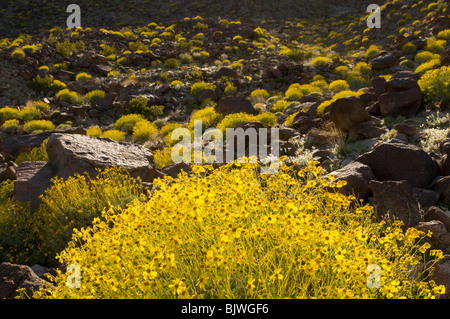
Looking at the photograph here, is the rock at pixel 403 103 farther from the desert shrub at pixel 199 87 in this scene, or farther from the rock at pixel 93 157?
the desert shrub at pixel 199 87

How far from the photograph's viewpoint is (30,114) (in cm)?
1422

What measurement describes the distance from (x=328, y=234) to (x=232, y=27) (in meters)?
30.1

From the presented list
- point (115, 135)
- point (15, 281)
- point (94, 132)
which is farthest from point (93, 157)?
point (94, 132)

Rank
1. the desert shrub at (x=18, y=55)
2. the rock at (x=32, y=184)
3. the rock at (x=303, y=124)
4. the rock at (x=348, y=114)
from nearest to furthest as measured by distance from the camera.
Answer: the rock at (x=32, y=184), the rock at (x=348, y=114), the rock at (x=303, y=124), the desert shrub at (x=18, y=55)

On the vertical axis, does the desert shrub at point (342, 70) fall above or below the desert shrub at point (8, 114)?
above

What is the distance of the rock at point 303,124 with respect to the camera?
32.9 feet

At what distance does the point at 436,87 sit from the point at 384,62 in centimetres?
847

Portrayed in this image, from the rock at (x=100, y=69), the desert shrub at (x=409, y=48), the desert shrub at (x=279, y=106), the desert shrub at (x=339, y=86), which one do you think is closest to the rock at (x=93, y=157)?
the desert shrub at (x=279, y=106)

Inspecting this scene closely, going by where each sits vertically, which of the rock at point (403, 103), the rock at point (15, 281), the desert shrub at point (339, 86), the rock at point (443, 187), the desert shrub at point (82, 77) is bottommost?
the rock at point (15, 281)

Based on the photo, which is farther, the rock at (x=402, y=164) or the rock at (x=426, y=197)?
the rock at (x=402, y=164)

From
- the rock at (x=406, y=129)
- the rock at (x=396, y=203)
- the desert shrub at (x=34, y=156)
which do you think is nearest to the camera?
the rock at (x=396, y=203)

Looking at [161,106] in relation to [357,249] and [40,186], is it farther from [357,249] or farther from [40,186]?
[357,249]

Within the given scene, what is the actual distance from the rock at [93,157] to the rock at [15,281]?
9.59 ft
